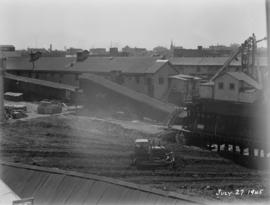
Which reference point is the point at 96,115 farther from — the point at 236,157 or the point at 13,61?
the point at 13,61

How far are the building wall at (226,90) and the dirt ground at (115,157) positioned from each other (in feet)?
8.23

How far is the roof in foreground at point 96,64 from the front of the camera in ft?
73.7

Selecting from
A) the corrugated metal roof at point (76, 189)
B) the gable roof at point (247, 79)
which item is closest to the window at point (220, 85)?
the gable roof at point (247, 79)

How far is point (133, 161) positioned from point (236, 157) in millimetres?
4335

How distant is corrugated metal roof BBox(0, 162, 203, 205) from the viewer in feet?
23.0

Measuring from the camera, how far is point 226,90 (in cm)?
1570

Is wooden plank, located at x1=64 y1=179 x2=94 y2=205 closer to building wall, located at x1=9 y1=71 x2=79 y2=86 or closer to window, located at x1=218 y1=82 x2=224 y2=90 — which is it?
window, located at x1=218 y1=82 x2=224 y2=90

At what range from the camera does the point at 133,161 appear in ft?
36.7

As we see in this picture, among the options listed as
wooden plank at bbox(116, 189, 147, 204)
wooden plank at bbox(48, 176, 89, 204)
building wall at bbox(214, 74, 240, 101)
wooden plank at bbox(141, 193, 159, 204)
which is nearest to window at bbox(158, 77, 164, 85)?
building wall at bbox(214, 74, 240, 101)

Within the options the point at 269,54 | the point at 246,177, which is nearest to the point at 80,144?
the point at 246,177

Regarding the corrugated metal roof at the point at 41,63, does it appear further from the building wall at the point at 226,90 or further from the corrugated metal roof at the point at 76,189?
the corrugated metal roof at the point at 76,189

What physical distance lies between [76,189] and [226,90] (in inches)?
356

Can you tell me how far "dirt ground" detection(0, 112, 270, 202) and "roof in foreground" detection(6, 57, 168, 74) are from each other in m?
6.49

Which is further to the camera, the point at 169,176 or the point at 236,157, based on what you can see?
the point at 236,157
